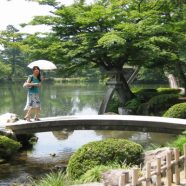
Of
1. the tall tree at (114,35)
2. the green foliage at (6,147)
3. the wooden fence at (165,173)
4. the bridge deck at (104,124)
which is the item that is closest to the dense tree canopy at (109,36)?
the tall tree at (114,35)

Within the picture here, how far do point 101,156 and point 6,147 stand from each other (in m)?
4.25

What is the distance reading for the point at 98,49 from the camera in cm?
2100

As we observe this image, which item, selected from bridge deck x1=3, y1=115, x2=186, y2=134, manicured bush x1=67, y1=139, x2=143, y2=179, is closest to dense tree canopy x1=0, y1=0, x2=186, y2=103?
bridge deck x1=3, y1=115, x2=186, y2=134

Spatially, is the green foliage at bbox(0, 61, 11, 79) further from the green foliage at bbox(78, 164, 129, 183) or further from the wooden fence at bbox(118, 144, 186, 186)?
the wooden fence at bbox(118, 144, 186, 186)

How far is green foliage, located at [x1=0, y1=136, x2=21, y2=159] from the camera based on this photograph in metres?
11.4

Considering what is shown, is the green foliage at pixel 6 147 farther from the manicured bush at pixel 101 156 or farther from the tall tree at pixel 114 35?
the tall tree at pixel 114 35

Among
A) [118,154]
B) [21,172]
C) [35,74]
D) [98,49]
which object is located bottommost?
[21,172]

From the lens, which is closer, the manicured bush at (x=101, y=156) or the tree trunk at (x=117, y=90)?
the manicured bush at (x=101, y=156)

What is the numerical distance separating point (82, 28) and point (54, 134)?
24.4 feet

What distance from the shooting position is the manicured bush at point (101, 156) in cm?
816


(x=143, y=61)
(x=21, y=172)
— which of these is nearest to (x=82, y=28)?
(x=143, y=61)

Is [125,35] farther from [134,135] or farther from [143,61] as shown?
[134,135]

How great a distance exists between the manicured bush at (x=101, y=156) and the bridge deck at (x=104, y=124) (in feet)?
15.8

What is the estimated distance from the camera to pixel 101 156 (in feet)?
27.1
